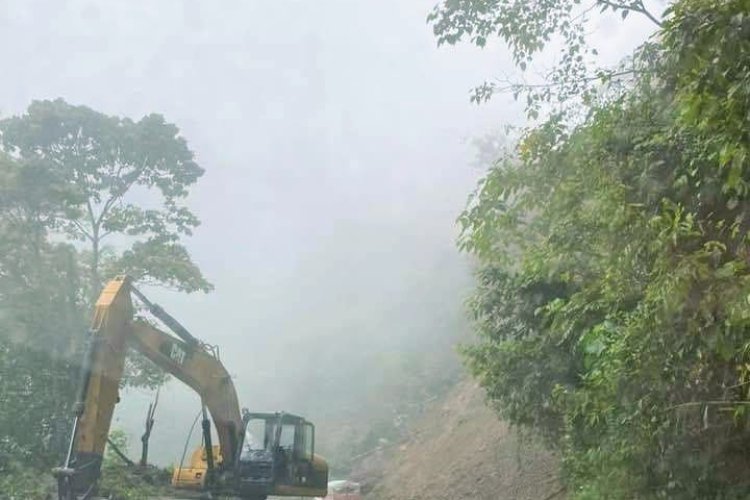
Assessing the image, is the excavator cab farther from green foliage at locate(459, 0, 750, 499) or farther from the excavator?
green foliage at locate(459, 0, 750, 499)

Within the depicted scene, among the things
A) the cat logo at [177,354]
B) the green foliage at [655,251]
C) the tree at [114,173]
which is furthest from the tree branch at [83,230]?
A: the green foliage at [655,251]

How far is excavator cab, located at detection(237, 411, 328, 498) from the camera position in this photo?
636 inches

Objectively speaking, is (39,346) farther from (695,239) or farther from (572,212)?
(695,239)

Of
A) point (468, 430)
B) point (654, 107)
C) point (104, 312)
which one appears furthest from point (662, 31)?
point (468, 430)

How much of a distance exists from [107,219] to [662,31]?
2091cm

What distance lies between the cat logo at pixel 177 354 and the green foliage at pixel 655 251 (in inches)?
266

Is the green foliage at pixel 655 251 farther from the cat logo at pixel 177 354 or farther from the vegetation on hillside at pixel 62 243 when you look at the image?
the vegetation on hillside at pixel 62 243

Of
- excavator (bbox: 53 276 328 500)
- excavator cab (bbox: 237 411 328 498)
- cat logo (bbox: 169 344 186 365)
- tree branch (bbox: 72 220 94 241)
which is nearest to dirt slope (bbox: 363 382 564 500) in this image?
excavator (bbox: 53 276 328 500)

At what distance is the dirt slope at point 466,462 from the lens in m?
16.3

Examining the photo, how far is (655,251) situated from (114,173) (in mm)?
20765

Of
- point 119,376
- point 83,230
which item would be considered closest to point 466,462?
point 119,376

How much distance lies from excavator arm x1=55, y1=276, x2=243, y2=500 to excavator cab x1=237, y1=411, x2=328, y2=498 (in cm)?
29

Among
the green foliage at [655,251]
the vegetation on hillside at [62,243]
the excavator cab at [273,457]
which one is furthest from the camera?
the vegetation on hillside at [62,243]

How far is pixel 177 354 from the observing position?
1533 centimetres
